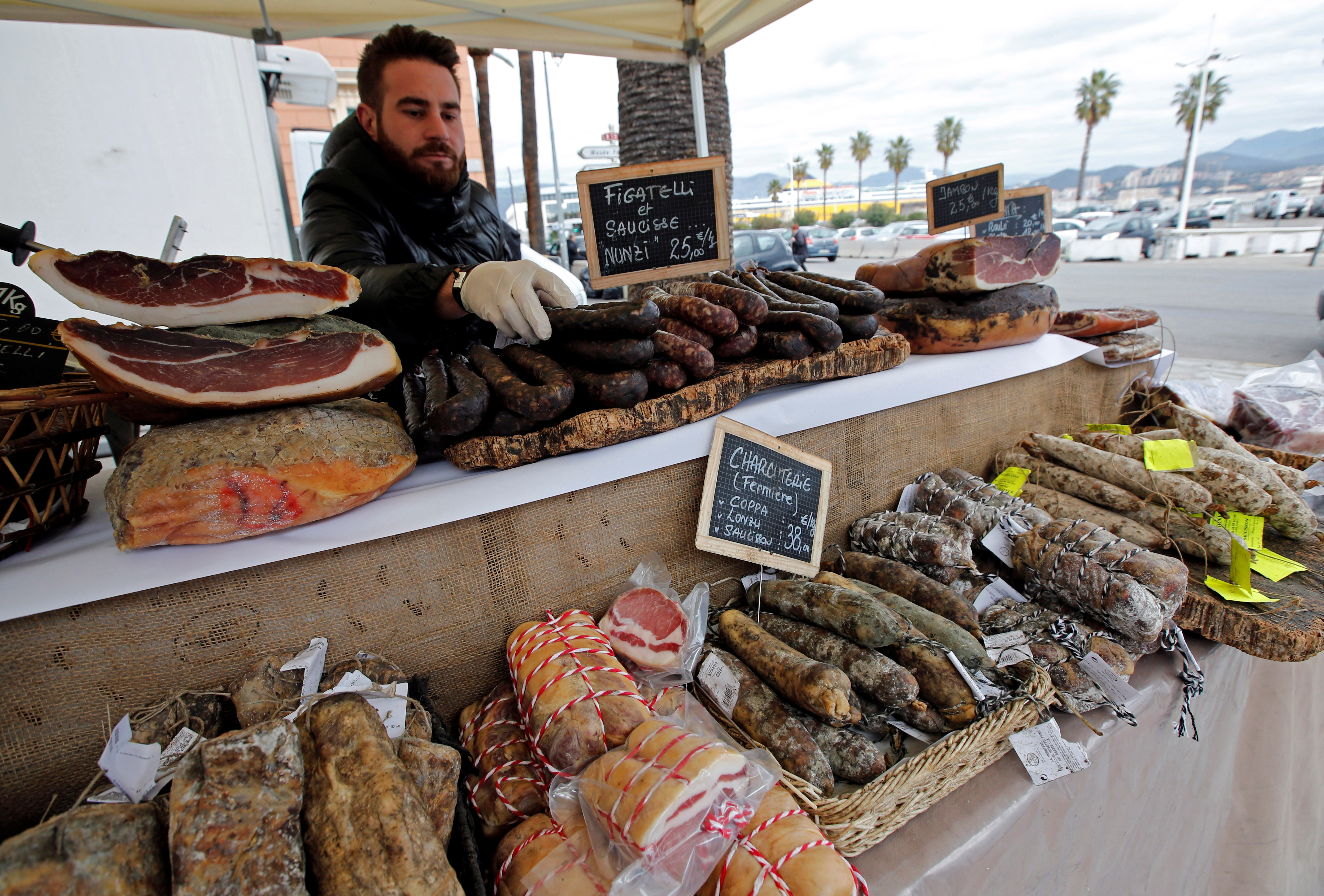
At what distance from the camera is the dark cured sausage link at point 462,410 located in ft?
5.27

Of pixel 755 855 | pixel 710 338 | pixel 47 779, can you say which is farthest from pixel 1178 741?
pixel 47 779

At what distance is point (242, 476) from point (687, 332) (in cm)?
135

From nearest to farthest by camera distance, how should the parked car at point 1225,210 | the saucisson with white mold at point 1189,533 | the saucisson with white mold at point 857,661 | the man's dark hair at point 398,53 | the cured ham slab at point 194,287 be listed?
the cured ham slab at point 194,287, the saucisson with white mold at point 857,661, the saucisson with white mold at point 1189,533, the man's dark hair at point 398,53, the parked car at point 1225,210

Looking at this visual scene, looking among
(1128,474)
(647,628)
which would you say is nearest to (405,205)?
(647,628)

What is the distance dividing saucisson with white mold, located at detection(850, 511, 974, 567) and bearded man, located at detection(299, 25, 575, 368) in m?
1.44

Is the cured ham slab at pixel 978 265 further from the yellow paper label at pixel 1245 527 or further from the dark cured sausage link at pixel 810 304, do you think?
the yellow paper label at pixel 1245 527

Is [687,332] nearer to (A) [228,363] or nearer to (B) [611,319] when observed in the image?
(B) [611,319]

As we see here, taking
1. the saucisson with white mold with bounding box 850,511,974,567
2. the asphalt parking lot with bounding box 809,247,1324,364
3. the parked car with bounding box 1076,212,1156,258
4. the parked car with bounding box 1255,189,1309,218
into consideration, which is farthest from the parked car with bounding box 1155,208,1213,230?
the saucisson with white mold with bounding box 850,511,974,567

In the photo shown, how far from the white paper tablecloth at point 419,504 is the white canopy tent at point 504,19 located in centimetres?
232

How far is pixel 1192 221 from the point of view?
2839 centimetres

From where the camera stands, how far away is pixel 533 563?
1829 millimetres

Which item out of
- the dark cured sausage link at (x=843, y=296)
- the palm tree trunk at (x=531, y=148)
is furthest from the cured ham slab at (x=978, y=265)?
the palm tree trunk at (x=531, y=148)

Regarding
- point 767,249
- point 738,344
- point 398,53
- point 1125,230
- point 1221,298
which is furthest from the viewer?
point 1125,230

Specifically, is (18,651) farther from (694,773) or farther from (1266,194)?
(1266,194)
